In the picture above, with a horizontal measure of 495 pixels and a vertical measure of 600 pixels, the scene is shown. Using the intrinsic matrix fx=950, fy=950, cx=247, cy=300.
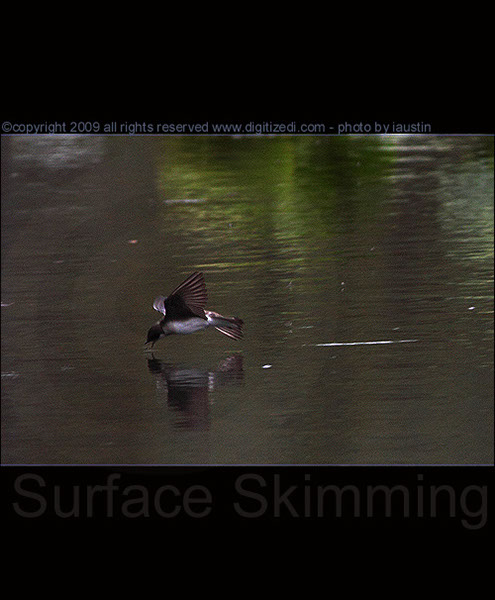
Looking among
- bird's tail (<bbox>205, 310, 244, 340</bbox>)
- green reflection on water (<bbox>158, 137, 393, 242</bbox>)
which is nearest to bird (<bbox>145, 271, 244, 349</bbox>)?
bird's tail (<bbox>205, 310, 244, 340</bbox>)

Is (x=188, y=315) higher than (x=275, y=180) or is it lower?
lower

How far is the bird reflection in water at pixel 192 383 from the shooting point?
92.1 inches

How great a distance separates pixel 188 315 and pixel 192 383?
20cm

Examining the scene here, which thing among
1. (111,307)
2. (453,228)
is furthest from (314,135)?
(111,307)

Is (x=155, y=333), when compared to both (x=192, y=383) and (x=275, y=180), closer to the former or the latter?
(x=192, y=383)

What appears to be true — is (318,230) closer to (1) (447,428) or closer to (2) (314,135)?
(2) (314,135)

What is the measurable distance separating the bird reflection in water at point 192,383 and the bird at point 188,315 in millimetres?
83

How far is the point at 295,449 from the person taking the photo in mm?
2248

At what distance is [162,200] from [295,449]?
1.23 meters

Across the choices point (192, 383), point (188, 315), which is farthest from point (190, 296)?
point (192, 383)

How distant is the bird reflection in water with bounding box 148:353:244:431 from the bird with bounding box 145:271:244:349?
83mm

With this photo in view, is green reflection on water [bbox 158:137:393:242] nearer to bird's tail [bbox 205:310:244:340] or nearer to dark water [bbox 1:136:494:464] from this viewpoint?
dark water [bbox 1:136:494:464]

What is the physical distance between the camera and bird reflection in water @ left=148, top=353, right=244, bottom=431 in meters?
2.34

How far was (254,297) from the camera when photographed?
2703 millimetres
